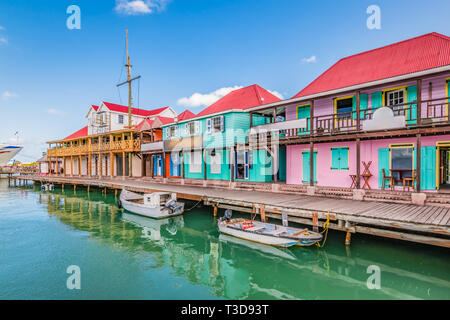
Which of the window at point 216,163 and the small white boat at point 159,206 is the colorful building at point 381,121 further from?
the small white boat at point 159,206

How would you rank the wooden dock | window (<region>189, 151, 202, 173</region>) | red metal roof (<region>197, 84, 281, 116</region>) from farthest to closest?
1. window (<region>189, 151, 202, 173</region>)
2. red metal roof (<region>197, 84, 281, 116</region>)
3. the wooden dock

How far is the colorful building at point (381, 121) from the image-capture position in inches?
457

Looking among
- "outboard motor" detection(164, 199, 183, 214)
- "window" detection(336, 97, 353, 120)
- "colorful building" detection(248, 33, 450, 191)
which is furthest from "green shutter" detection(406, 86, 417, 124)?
"outboard motor" detection(164, 199, 183, 214)

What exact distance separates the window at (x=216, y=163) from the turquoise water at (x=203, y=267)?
8900mm

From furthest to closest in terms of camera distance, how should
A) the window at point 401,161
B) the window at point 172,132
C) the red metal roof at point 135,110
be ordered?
the red metal roof at point 135,110
the window at point 172,132
the window at point 401,161

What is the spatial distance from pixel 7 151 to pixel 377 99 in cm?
7965

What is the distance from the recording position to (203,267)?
9.17 metres

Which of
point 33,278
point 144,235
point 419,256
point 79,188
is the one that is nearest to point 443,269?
point 419,256

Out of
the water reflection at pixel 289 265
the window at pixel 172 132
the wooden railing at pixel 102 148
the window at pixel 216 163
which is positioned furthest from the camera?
the wooden railing at pixel 102 148

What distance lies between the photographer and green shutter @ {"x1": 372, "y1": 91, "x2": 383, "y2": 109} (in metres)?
14.0

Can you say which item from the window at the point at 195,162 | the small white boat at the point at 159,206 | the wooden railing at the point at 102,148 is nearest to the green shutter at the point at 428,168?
the small white boat at the point at 159,206

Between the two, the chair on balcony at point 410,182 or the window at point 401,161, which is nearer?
the chair on balcony at point 410,182

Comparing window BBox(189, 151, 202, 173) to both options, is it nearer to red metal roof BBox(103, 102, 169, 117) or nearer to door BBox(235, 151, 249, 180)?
door BBox(235, 151, 249, 180)

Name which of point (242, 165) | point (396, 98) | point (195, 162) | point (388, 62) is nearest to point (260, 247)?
point (242, 165)
